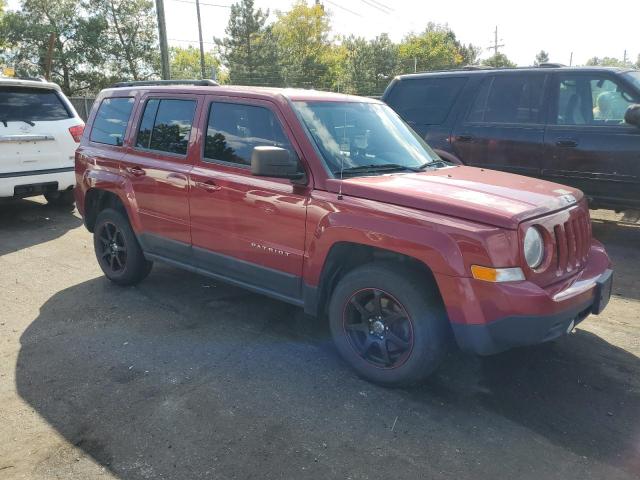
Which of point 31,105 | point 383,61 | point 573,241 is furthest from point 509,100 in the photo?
point 383,61

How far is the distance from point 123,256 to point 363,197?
2894 millimetres

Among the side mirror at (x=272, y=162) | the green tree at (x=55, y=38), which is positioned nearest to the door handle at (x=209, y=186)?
the side mirror at (x=272, y=162)

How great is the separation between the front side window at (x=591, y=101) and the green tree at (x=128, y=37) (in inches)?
1526

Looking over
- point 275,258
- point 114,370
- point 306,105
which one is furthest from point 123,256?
point 306,105

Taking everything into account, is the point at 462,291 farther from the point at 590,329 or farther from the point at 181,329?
the point at 181,329

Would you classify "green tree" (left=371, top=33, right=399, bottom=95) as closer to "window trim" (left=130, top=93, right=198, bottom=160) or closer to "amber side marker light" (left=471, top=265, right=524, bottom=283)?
"window trim" (left=130, top=93, right=198, bottom=160)

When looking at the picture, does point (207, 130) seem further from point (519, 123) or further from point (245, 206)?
point (519, 123)

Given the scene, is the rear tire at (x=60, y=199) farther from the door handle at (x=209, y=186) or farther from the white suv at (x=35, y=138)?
the door handle at (x=209, y=186)

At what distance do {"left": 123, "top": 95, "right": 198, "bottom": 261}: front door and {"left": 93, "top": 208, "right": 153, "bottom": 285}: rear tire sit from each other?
0.25 m

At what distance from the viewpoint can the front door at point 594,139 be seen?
5.71 meters

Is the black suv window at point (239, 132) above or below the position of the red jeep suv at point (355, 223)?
above

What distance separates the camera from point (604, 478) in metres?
2.47

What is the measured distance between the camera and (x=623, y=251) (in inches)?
239

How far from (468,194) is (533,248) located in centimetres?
49
